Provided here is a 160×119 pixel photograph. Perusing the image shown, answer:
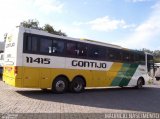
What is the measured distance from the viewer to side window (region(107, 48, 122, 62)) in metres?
20.0

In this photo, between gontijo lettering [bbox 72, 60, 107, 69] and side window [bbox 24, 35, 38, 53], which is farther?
gontijo lettering [bbox 72, 60, 107, 69]

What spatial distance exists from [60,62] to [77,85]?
1944mm

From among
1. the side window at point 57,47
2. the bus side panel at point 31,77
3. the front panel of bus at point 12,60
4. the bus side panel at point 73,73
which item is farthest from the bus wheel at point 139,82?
the front panel of bus at point 12,60

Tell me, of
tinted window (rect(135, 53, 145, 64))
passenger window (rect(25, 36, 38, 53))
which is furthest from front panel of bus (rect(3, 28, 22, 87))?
tinted window (rect(135, 53, 145, 64))

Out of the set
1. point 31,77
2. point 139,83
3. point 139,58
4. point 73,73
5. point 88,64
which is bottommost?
point 139,83

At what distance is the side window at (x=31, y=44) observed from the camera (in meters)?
14.9

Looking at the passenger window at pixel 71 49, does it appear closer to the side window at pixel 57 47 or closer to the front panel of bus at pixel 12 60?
the side window at pixel 57 47

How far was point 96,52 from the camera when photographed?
62.3ft

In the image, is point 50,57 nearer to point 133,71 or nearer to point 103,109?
point 103,109

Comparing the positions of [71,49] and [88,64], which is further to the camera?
[88,64]

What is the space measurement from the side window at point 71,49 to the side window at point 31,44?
7.48ft

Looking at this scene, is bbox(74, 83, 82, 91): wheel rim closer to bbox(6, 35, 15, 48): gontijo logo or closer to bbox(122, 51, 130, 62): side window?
bbox(6, 35, 15, 48): gontijo logo

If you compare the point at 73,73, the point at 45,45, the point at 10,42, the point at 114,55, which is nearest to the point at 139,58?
the point at 114,55

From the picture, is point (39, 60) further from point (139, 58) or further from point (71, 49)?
point (139, 58)
